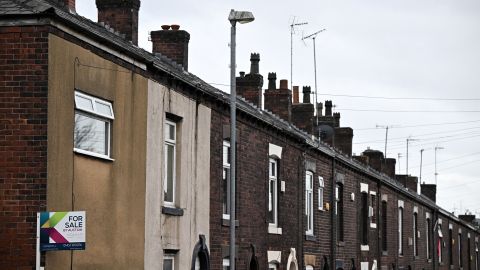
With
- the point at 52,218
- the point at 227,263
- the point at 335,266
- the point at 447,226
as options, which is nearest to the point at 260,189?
the point at 227,263

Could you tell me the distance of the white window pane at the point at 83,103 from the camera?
685 inches

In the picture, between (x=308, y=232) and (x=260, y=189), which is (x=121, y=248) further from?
(x=308, y=232)

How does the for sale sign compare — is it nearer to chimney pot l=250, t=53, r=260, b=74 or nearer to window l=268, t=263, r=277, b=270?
window l=268, t=263, r=277, b=270

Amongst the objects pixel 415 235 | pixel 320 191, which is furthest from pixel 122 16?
pixel 415 235

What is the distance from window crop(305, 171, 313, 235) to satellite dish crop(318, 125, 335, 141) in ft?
23.3

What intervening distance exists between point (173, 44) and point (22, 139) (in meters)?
9.48

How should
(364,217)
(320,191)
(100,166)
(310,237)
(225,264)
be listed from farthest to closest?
(364,217) < (320,191) < (310,237) < (225,264) < (100,166)

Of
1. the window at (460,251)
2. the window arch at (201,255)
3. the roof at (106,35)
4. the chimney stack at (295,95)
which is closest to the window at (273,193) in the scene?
the roof at (106,35)

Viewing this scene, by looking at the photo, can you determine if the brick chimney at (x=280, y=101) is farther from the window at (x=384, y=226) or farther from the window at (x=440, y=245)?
the window at (x=440, y=245)

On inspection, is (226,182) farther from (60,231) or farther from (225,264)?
(60,231)

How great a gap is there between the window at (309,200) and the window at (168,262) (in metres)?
11.5

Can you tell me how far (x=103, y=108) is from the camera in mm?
18469

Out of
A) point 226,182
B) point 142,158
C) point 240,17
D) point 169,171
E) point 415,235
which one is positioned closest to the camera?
point 142,158

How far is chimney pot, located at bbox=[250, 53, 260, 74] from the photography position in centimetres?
3331
